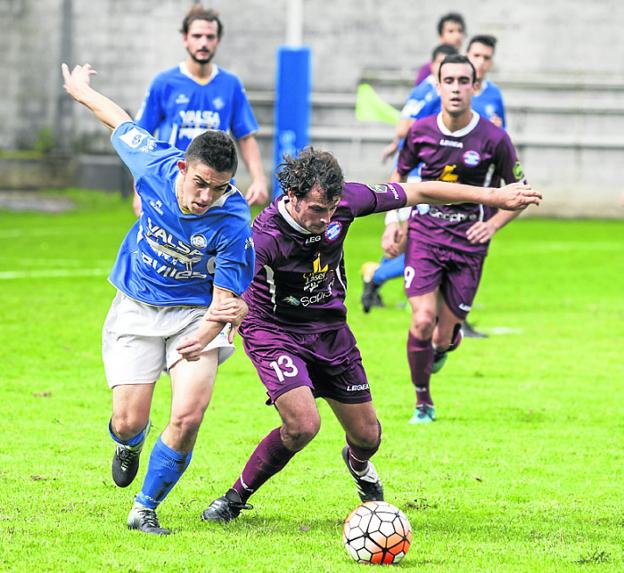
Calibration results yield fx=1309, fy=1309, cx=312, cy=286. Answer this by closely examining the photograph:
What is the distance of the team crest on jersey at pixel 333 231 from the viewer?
6.09m

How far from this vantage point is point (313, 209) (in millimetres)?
5777

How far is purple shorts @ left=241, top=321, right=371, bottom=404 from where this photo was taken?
6008 millimetres

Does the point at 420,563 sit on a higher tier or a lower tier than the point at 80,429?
higher

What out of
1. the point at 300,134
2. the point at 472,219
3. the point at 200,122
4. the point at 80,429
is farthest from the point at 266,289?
the point at 300,134

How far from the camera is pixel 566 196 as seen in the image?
1060 inches

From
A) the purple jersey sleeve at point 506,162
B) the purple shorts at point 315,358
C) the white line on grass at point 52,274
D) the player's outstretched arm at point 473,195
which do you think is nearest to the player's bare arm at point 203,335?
the purple shorts at point 315,358

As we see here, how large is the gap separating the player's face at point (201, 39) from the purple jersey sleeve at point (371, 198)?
406 cm

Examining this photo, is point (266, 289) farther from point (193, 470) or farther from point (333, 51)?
point (333, 51)

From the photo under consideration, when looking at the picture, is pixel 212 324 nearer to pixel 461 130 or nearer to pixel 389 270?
pixel 461 130

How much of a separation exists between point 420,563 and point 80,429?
10.4 ft

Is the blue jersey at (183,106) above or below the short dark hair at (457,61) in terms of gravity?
below

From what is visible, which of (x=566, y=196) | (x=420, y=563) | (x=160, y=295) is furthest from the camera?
(x=566, y=196)

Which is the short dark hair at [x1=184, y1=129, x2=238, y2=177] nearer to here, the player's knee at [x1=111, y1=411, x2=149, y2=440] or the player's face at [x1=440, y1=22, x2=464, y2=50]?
→ the player's knee at [x1=111, y1=411, x2=149, y2=440]

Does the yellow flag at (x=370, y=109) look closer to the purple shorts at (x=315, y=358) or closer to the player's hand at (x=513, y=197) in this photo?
the player's hand at (x=513, y=197)
